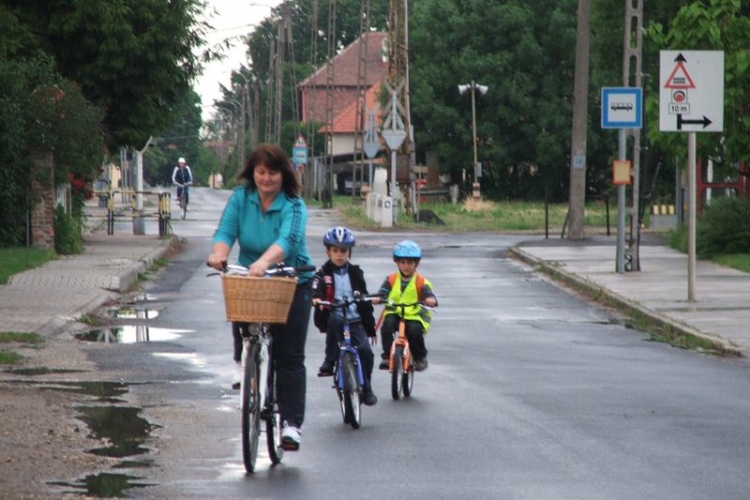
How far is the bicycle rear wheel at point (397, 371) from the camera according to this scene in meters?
11.5

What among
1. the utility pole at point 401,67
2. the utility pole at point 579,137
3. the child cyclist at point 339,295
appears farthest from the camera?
the utility pole at point 401,67

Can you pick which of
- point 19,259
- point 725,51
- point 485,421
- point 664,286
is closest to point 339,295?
point 485,421

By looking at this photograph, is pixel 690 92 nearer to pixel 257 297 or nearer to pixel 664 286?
pixel 664 286

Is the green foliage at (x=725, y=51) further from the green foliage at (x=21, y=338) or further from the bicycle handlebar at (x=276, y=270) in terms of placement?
the bicycle handlebar at (x=276, y=270)

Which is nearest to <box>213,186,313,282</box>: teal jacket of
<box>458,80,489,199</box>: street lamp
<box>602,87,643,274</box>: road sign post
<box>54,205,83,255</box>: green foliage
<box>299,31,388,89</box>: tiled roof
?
<box>602,87,643,274</box>: road sign post

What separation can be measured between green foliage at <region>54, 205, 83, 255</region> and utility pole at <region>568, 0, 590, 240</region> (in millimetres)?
12883

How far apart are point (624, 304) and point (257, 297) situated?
12.7 m

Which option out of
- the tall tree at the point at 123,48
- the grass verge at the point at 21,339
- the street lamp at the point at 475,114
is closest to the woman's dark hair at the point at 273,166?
the grass verge at the point at 21,339

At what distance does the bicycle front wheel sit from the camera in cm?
820

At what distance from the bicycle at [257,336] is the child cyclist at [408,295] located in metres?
2.73

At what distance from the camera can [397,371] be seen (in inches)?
454

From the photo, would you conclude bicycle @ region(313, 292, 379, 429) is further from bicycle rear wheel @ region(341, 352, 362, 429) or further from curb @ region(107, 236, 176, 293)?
curb @ region(107, 236, 176, 293)

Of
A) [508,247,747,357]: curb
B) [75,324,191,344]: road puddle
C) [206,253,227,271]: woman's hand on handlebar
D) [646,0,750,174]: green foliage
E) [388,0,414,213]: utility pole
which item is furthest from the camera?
[388,0,414,213]: utility pole

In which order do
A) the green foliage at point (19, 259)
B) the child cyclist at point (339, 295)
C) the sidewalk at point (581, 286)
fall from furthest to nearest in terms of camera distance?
1. the green foliage at point (19, 259)
2. the sidewalk at point (581, 286)
3. the child cyclist at point (339, 295)
